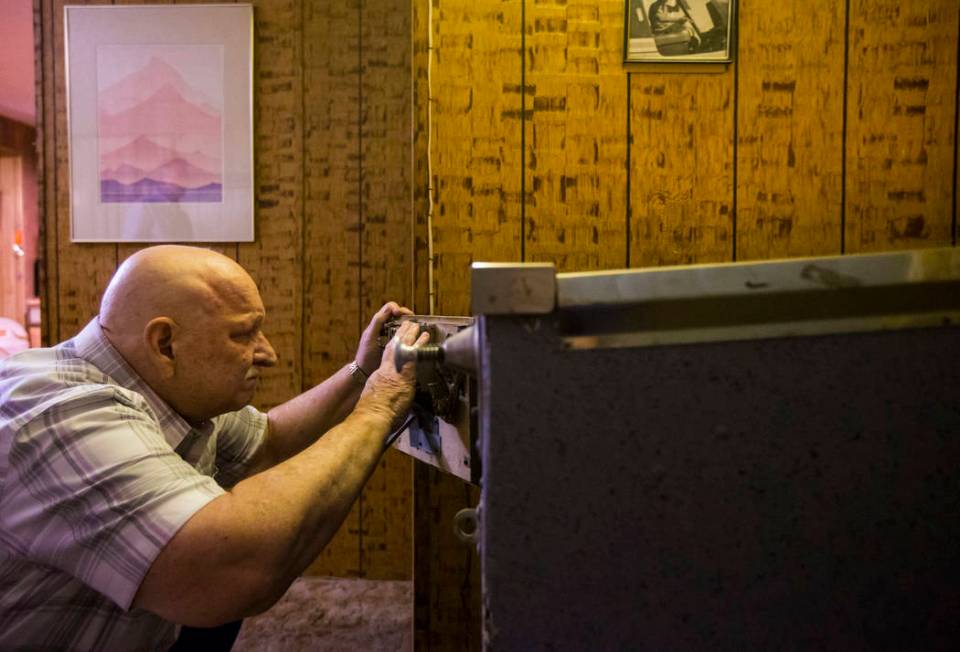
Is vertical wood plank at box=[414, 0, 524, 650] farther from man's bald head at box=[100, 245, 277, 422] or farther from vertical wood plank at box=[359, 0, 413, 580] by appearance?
vertical wood plank at box=[359, 0, 413, 580]

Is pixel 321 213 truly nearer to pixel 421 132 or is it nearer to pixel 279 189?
pixel 279 189

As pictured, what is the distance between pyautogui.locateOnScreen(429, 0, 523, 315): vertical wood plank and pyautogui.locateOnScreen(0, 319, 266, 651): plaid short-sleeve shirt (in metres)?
0.76

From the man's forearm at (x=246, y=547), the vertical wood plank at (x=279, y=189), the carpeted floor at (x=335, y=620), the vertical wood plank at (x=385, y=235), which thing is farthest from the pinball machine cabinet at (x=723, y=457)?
the vertical wood plank at (x=279, y=189)

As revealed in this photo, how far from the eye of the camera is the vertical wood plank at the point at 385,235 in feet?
8.51

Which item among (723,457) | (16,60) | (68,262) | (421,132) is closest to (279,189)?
(68,262)

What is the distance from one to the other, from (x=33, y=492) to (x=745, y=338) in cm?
94

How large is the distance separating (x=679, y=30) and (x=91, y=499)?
1454 millimetres

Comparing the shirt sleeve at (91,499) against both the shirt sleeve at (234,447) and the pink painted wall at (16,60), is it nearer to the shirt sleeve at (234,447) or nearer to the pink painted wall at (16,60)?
the shirt sleeve at (234,447)

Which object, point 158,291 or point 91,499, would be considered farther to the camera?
point 158,291

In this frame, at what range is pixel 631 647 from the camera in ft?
1.90

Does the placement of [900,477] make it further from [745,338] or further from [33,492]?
[33,492]

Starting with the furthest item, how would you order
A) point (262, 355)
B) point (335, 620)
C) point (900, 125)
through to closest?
point (335, 620)
point (900, 125)
point (262, 355)

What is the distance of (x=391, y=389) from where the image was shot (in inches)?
44.6

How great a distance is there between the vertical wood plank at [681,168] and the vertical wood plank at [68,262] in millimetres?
2286
